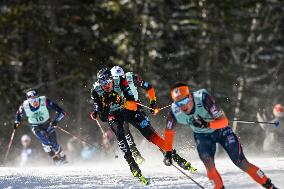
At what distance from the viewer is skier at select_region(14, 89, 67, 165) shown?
14.9 m

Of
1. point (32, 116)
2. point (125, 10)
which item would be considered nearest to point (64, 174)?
point (32, 116)

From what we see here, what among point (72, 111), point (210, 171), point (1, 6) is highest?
point (1, 6)

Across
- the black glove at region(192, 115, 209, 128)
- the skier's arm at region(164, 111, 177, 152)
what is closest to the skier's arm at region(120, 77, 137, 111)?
the skier's arm at region(164, 111, 177, 152)

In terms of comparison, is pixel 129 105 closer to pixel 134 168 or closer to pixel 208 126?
pixel 134 168

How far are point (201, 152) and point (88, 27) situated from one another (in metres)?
19.8

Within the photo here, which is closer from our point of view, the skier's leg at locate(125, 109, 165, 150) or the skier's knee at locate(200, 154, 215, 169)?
the skier's knee at locate(200, 154, 215, 169)

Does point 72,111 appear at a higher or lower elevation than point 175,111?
lower

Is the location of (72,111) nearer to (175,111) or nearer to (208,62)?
(208,62)

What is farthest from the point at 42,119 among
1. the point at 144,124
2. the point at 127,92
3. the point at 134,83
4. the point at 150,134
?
the point at 150,134

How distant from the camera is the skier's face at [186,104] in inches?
340

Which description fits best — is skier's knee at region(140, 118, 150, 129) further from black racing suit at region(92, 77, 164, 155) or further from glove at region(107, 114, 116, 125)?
glove at region(107, 114, 116, 125)

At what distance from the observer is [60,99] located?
2808 centimetres

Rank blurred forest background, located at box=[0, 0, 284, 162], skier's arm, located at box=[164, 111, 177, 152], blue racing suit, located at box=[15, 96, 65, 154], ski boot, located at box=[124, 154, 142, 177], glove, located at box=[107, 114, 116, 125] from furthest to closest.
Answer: blurred forest background, located at box=[0, 0, 284, 162] → blue racing suit, located at box=[15, 96, 65, 154] → glove, located at box=[107, 114, 116, 125] → ski boot, located at box=[124, 154, 142, 177] → skier's arm, located at box=[164, 111, 177, 152]

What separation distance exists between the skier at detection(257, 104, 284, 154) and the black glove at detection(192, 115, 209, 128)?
19.9ft
